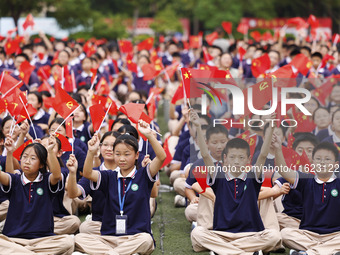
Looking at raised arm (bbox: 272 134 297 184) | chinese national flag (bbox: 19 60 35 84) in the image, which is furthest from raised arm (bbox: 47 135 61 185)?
chinese national flag (bbox: 19 60 35 84)

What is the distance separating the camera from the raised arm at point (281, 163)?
5312mm

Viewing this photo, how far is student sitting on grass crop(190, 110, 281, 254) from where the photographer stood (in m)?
5.36

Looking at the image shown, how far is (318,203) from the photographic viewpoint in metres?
5.34

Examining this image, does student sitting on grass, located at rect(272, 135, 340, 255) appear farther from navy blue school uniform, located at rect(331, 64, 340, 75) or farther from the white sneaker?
navy blue school uniform, located at rect(331, 64, 340, 75)

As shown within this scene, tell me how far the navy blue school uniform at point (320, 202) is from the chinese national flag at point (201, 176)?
30.9 inches

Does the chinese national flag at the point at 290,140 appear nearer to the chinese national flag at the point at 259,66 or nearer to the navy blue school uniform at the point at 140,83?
the chinese national flag at the point at 259,66

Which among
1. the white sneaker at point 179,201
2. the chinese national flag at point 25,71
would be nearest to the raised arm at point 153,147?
the white sneaker at point 179,201

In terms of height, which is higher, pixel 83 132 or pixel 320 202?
pixel 83 132

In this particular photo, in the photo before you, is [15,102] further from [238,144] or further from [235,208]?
[235,208]

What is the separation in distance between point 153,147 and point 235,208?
3.05 feet

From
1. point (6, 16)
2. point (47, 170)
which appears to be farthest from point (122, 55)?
point (47, 170)

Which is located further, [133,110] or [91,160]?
[133,110]

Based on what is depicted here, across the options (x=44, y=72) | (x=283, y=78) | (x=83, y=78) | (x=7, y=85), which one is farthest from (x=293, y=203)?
(x=44, y=72)

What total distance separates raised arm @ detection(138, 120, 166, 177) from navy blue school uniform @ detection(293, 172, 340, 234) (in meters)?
1.19
